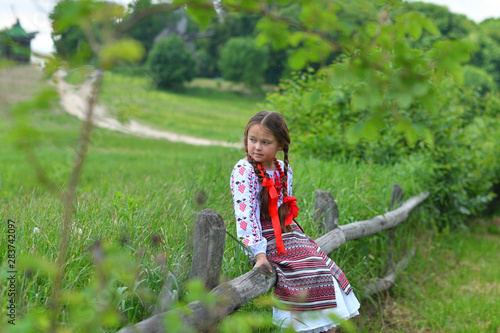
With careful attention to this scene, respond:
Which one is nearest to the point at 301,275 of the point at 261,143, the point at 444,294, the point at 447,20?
the point at 261,143

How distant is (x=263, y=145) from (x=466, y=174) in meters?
5.03

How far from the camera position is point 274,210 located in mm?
2646

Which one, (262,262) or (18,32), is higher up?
(18,32)

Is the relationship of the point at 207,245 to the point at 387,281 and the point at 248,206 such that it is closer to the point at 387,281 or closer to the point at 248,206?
the point at 248,206

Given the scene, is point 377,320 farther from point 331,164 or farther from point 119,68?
point 119,68

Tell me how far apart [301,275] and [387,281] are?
2119 mm

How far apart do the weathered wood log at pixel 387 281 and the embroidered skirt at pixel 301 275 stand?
4.32 feet

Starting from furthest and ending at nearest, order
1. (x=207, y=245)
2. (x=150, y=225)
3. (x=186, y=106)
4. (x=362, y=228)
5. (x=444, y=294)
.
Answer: (x=186, y=106)
(x=444, y=294)
(x=362, y=228)
(x=150, y=225)
(x=207, y=245)

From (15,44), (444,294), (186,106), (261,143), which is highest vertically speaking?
(15,44)

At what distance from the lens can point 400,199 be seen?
15.6 feet

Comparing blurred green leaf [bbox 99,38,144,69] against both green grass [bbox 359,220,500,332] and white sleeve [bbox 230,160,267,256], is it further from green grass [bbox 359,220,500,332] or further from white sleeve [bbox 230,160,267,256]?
green grass [bbox 359,220,500,332]

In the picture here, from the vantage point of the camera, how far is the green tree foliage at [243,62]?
4475 centimetres

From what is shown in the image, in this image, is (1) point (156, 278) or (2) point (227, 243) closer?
(1) point (156, 278)

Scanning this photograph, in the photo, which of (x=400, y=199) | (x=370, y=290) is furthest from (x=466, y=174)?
→ (x=370, y=290)
